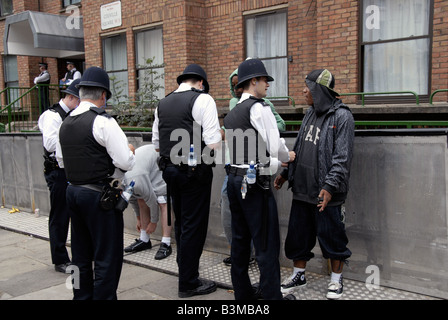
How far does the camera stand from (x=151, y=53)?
11219mm

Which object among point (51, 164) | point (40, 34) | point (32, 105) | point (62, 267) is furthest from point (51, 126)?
point (32, 105)

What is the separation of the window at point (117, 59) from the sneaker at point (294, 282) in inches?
341

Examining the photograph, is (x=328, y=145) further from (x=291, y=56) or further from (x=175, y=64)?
(x=175, y=64)

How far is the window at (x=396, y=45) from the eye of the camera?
7.12 meters

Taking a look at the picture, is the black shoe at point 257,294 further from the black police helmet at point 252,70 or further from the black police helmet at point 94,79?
the black police helmet at point 94,79

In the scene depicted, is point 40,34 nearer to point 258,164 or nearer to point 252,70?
point 252,70

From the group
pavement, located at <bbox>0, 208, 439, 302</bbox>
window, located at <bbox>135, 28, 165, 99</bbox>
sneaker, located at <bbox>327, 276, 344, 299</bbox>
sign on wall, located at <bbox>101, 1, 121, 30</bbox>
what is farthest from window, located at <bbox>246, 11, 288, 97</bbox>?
sneaker, located at <bbox>327, 276, 344, 299</bbox>

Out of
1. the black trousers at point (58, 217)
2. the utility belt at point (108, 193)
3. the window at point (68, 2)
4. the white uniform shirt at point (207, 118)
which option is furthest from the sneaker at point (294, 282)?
the window at point (68, 2)

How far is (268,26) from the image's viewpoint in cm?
931

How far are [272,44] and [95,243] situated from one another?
6699 mm

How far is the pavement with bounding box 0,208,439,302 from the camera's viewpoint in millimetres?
4285

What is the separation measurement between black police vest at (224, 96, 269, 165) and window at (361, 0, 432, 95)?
14.8ft

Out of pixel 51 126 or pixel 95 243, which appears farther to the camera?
Result: pixel 51 126

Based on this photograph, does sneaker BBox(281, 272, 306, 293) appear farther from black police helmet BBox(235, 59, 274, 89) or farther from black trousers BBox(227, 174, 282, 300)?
black police helmet BBox(235, 59, 274, 89)
